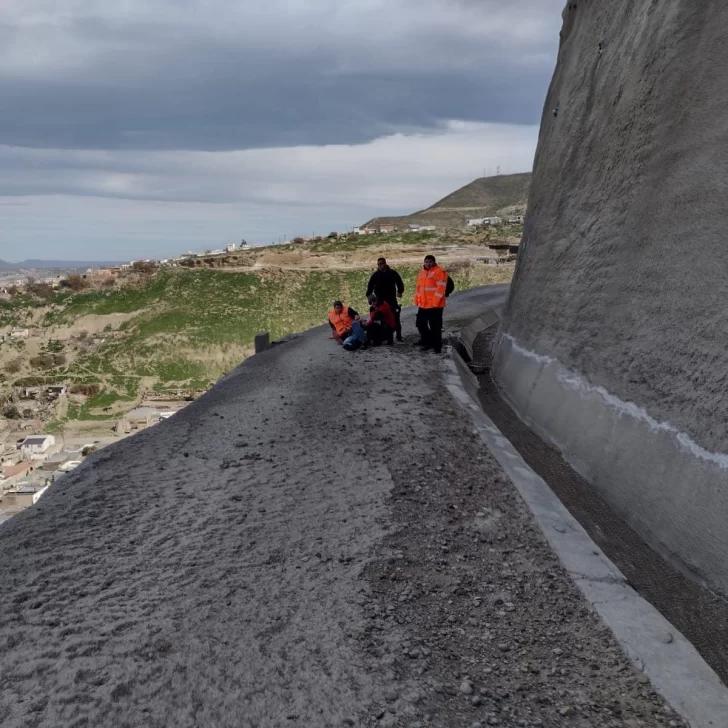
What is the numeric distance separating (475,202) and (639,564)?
120 metres

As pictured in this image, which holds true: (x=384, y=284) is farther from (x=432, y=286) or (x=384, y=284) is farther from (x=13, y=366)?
(x=13, y=366)

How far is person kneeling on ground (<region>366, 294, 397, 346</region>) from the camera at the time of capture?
34.4 feet

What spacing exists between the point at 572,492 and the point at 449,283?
5.10m

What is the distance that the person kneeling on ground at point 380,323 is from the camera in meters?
10.5

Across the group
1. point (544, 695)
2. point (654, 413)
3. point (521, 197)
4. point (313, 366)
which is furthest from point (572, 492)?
point (521, 197)

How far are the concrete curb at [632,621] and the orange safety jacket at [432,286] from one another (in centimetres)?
436

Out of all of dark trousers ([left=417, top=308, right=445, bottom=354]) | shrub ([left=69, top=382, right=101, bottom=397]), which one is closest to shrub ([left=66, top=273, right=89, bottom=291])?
shrub ([left=69, top=382, right=101, bottom=397])

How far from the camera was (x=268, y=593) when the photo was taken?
11.8 ft

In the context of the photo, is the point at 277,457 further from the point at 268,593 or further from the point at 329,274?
the point at 329,274

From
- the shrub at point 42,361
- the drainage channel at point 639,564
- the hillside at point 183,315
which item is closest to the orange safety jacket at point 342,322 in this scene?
the drainage channel at point 639,564

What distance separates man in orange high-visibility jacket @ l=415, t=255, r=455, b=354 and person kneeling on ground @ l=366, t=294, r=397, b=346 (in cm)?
62

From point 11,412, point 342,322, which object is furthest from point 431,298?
point 11,412

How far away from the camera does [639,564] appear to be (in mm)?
4273

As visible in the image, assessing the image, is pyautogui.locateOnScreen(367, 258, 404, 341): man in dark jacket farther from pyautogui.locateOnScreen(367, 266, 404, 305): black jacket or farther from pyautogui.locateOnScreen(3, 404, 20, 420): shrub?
pyautogui.locateOnScreen(3, 404, 20, 420): shrub
